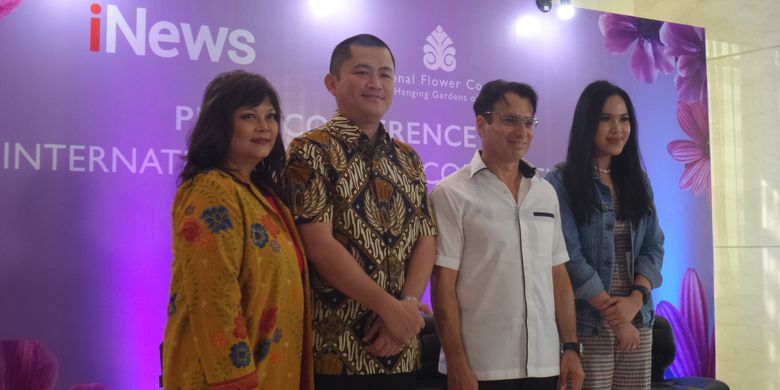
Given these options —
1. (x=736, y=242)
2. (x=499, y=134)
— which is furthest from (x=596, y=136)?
(x=736, y=242)

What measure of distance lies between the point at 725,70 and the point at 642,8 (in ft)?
2.71

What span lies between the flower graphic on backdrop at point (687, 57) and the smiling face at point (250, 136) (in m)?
3.64

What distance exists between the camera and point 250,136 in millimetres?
2041

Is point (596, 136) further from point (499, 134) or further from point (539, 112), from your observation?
point (539, 112)

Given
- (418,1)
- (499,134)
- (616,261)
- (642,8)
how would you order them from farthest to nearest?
(642,8)
(418,1)
(616,261)
(499,134)

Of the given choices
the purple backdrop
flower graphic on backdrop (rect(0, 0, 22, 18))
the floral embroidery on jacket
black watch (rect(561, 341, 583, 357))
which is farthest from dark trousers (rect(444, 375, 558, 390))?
flower graphic on backdrop (rect(0, 0, 22, 18))

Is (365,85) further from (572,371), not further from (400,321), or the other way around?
(572,371)

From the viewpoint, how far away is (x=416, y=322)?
6.79 feet

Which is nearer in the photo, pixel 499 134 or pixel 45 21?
pixel 499 134

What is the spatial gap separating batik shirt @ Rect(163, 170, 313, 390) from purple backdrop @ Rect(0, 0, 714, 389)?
1.68 metres

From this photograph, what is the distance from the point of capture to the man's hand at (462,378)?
232cm

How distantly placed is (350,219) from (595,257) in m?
1.05

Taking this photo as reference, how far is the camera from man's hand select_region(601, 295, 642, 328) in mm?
2580

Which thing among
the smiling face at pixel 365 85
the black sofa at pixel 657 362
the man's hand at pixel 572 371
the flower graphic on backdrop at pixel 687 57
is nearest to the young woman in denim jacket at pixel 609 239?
the man's hand at pixel 572 371
